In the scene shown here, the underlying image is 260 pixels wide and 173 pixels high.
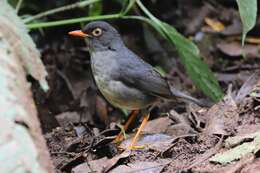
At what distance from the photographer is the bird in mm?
5191

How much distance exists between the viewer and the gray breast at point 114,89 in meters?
5.16

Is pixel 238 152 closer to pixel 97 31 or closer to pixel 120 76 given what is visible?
pixel 120 76

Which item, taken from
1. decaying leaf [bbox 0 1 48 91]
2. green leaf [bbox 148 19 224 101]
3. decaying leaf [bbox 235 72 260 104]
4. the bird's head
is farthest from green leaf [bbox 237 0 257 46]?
decaying leaf [bbox 0 1 48 91]

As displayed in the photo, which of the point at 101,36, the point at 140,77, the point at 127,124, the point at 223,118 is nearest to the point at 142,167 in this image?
the point at 223,118

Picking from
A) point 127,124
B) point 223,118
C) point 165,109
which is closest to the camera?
point 223,118

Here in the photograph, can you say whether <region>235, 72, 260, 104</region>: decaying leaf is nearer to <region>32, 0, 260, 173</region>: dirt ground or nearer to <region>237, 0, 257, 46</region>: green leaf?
<region>32, 0, 260, 173</region>: dirt ground

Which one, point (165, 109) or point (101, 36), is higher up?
point (101, 36)

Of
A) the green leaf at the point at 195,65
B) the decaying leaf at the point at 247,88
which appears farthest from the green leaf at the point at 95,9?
the decaying leaf at the point at 247,88

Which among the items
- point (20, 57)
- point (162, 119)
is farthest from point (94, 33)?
point (20, 57)

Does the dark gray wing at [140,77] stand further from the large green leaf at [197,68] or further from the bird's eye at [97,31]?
the large green leaf at [197,68]

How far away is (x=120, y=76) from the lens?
205 inches

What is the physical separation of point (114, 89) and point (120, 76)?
142mm

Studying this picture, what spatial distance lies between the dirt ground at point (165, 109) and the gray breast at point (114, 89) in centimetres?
25

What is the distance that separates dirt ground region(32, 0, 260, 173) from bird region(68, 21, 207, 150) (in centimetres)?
24
